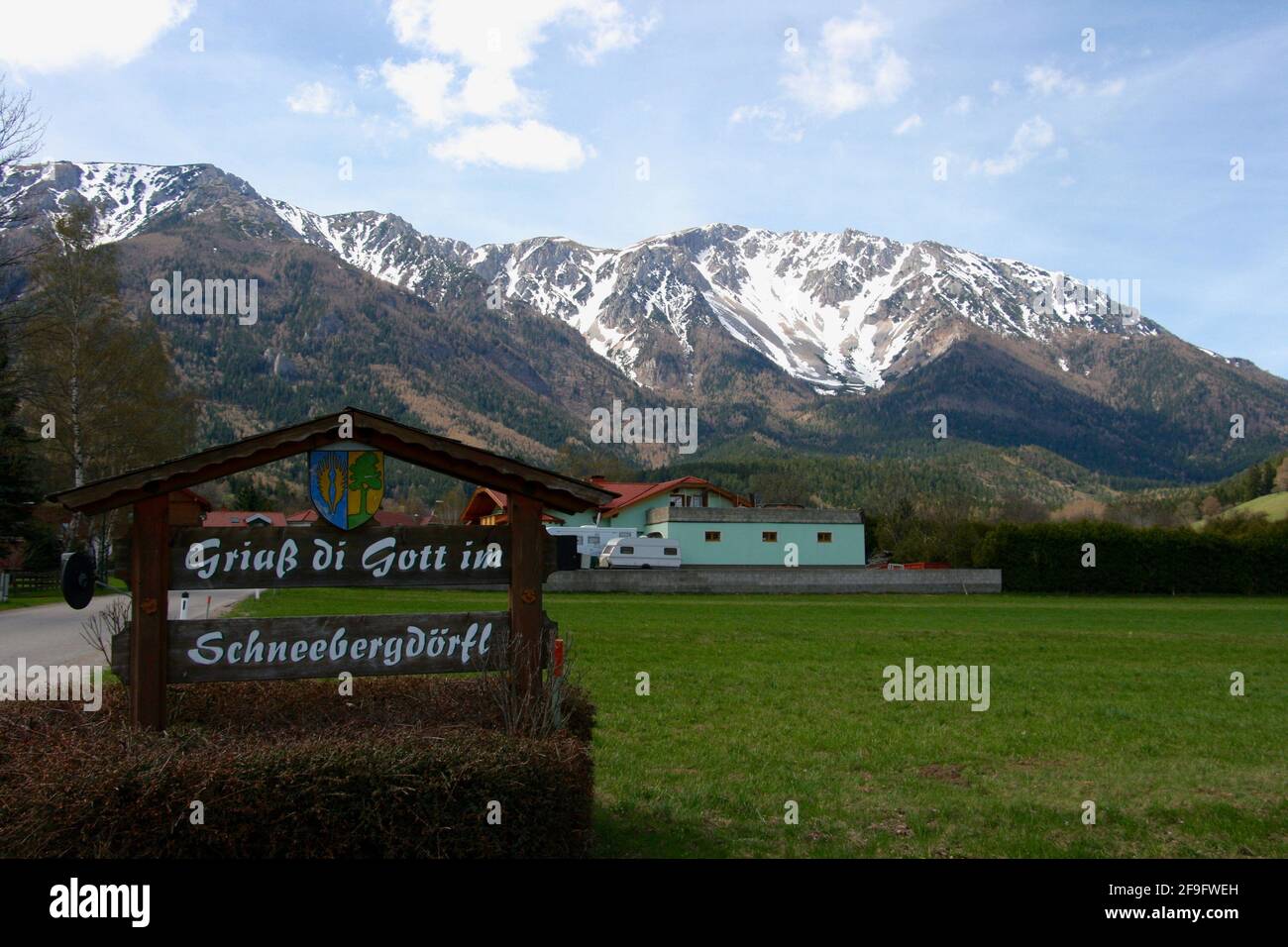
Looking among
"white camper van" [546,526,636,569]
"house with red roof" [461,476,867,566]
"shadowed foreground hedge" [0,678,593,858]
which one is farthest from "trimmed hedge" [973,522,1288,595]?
"shadowed foreground hedge" [0,678,593,858]

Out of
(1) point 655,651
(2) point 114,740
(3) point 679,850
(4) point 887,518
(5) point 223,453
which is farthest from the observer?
(4) point 887,518

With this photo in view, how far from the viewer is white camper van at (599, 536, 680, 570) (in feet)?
185

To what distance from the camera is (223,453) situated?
6359 mm

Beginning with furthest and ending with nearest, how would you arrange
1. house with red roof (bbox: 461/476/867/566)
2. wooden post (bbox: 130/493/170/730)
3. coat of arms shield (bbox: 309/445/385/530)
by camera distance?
house with red roof (bbox: 461/476/867/566)
coat of arms shield (bbox: 309/445/385/530)
wooden post (bbox: 130/493/170/730)

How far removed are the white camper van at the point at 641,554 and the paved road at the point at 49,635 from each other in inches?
1031

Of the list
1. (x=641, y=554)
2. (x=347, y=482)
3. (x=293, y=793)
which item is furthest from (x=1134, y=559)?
(x=293, y=793)

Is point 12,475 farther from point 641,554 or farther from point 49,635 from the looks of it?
point 641,554

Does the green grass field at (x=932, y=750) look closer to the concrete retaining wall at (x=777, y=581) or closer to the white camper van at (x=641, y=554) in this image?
the concrete retaining wall at (x=777, y=581)

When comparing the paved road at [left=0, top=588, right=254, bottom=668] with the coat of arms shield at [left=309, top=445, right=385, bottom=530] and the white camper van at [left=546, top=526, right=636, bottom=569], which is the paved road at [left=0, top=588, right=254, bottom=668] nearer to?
the coat of arms shield at [left=309, top=445, right=385, bottom=530]

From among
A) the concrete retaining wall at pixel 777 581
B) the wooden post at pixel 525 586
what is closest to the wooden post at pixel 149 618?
the wooden post at pixel 525 586

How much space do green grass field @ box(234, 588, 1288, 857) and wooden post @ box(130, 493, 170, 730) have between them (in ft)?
10.1
